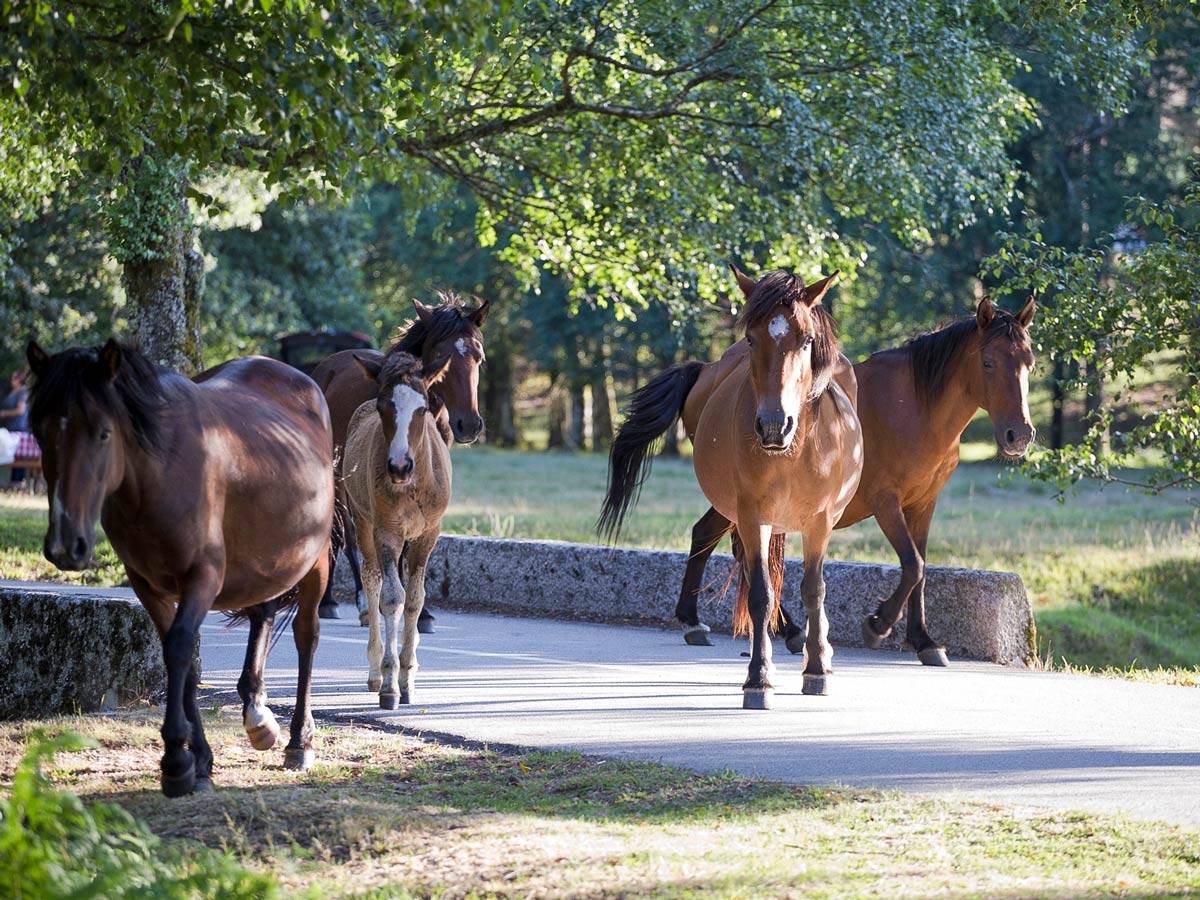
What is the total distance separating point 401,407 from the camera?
8227mm

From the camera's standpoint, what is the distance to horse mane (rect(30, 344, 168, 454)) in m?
5.68

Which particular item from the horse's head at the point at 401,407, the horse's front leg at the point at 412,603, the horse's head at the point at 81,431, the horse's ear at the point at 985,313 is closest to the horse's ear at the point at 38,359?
the horse's head at the point at 81,431

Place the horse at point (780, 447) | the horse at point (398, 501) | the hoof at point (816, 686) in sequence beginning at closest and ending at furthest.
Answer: the horse at point (398, 501), the horse at point (780, 447), the hoof at point (816, 686)

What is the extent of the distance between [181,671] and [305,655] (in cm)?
128

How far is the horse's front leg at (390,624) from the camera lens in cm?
862

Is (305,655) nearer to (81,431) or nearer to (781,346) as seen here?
(81,431)

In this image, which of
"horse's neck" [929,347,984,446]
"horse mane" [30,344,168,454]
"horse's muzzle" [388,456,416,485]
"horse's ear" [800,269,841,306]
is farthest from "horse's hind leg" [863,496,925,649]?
"horse mane" [30,344,168,454]

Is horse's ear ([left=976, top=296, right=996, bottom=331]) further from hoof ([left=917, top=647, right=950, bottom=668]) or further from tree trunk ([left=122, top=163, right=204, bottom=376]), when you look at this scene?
tree trunk ([left=122, top=163, right=204, bottom=376])

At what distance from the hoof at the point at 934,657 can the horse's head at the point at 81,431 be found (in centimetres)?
699

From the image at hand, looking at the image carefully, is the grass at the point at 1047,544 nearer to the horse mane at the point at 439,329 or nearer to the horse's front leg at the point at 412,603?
the horse mane at the point at 439,329

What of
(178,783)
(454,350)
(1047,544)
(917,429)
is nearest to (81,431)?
(178,783)

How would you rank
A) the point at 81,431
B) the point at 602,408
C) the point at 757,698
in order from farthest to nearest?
the point at 602,408 < the point at 757,698 < the point at 81,431

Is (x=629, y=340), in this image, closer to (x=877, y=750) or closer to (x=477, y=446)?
(x=477, y=446)

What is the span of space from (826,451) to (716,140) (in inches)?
326
